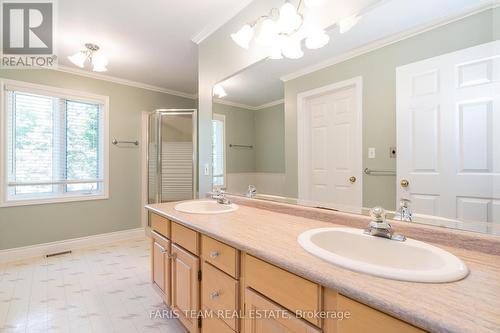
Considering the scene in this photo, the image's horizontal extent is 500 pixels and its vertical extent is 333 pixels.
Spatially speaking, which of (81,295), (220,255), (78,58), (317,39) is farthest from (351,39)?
(81,295)

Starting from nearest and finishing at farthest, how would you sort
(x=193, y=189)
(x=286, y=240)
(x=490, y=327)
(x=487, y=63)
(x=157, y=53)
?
1. (x=490, y=327)
2. (x=487, y=63)
3. (x=286, y=240)
4. (x=157, y=53)
5. (x=193, y=189)

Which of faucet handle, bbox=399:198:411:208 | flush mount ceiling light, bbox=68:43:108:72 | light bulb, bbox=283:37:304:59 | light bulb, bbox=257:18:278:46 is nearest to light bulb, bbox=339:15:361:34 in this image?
light bulb, bbox=283:37:304:59

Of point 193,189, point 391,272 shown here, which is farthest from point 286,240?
point 193,189

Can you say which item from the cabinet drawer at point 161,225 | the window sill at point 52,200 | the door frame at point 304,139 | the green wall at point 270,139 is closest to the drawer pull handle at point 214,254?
the cabinet drawer at point 161,225

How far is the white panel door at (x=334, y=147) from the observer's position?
1.26 m

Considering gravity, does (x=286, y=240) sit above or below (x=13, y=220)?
above

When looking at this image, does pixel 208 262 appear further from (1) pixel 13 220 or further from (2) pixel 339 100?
(1) pixel 13 220

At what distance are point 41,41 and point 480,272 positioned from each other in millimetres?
3504

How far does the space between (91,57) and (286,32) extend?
6.87ft

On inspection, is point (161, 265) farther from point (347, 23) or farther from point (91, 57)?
point (91, 57)

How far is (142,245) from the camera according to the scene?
10.8 ft

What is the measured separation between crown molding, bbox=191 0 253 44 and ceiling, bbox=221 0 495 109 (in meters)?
0.47

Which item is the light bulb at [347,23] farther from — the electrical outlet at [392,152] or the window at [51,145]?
the window at [51,145]

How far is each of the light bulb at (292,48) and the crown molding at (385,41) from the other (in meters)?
0.09
